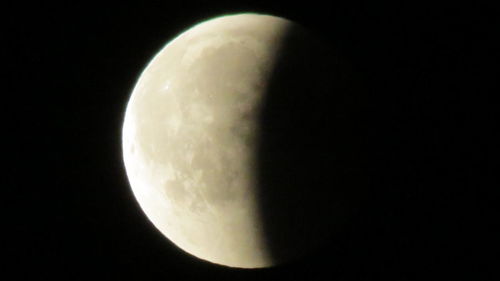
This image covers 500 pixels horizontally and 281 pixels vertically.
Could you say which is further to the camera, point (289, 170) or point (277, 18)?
point (277, 18)

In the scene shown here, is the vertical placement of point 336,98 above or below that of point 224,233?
above

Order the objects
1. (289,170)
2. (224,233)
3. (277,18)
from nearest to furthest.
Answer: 1. (289,170)
2. (224,233)
3. (277,18)

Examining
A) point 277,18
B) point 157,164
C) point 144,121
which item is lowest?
point 157,164

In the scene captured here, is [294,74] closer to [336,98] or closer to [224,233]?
[336,98]

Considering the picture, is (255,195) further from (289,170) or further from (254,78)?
(254,78)

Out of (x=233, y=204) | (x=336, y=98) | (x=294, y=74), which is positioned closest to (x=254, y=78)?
(x=294, y=74)

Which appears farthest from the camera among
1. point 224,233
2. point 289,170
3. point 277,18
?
point 277,18
